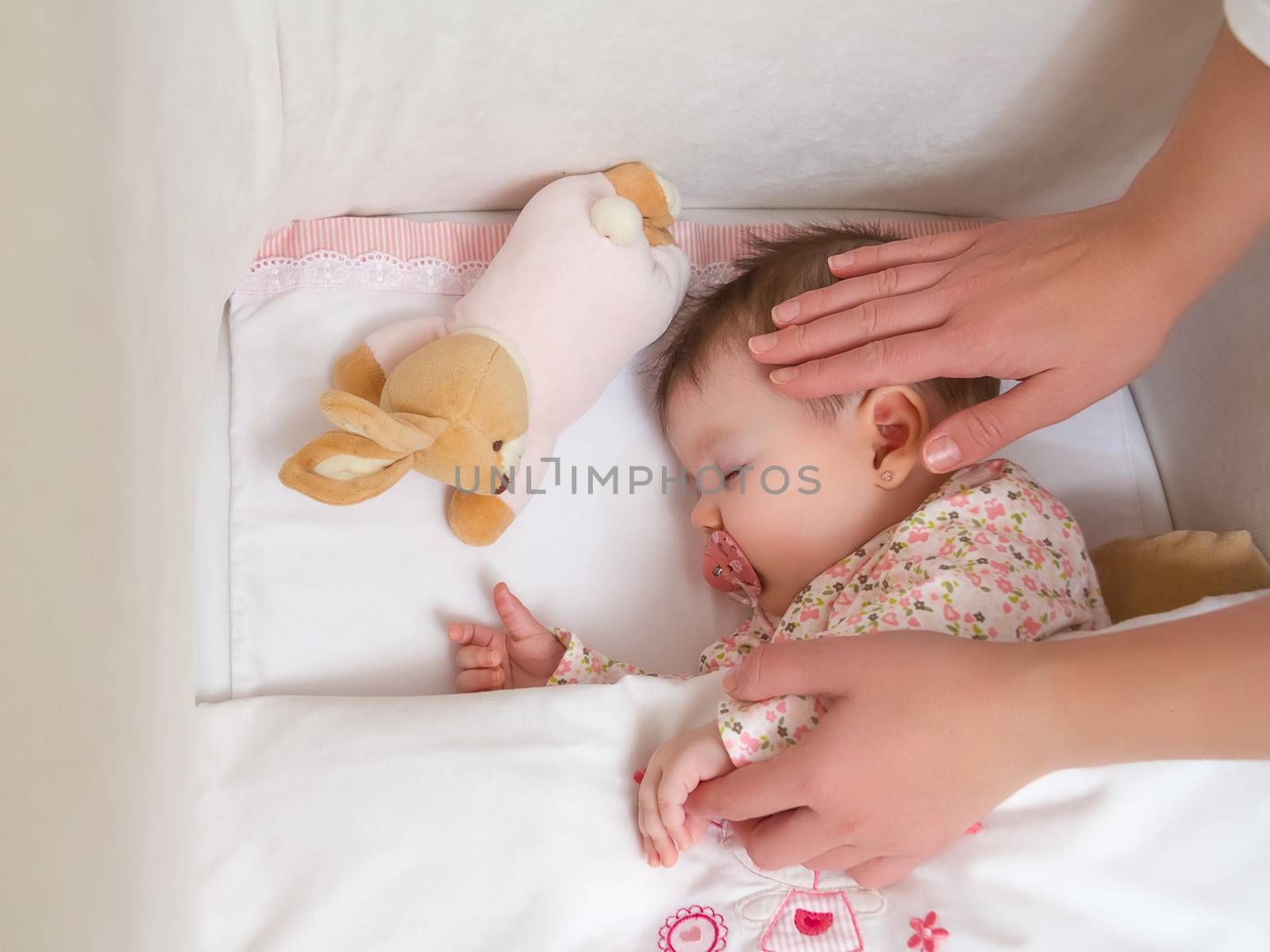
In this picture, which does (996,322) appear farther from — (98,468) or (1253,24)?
(98,468)

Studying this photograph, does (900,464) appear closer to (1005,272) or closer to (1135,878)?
(1005,272)

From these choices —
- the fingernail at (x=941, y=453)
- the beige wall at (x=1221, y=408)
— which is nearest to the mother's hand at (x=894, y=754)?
the fingernail at (x=941, y=453)

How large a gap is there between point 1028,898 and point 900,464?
1.36 feet

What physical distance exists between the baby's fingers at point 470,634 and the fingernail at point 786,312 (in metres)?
0.43

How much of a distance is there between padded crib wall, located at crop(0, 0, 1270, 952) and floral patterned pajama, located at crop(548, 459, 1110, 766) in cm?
22

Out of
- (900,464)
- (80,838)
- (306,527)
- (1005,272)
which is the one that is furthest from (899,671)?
(306,527)

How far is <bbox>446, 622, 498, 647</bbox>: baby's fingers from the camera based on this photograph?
1049mm

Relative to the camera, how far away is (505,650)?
1060mm

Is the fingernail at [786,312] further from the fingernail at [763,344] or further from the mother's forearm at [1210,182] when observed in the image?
the mother's forearm at [1210,182]

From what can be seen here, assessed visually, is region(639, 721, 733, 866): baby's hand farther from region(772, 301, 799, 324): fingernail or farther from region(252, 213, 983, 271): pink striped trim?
region(252, 213, 983, 271): pink striped trim

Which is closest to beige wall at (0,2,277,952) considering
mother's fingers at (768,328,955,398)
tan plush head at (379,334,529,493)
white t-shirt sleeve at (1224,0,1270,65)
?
tan plush head at (379,334,529,493)

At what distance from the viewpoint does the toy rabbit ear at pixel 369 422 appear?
0.92 m

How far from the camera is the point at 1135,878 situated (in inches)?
30.5

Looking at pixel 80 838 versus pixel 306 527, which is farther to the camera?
pixel 306 527
